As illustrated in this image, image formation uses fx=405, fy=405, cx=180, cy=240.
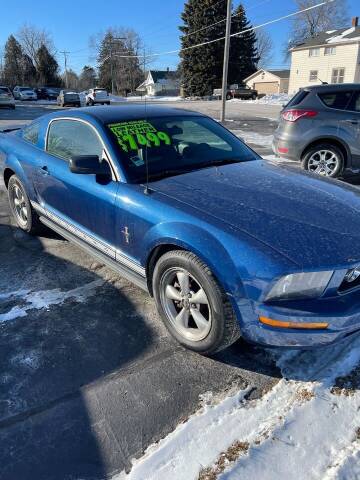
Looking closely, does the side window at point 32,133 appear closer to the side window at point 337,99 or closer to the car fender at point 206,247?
the car fender at point 206,247

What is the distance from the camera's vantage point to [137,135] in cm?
324

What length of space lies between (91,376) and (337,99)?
605 cm

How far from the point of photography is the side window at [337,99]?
21.5ft

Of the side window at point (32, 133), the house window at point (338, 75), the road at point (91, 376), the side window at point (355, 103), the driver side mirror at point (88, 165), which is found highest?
the house window at point (338, 75)

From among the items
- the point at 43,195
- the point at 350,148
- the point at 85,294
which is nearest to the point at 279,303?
the point at 85,294

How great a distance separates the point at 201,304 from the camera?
254 centimetres

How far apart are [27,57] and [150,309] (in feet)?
295

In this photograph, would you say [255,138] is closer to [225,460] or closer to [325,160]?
[325,160]

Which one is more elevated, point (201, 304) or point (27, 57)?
point (27, 57)

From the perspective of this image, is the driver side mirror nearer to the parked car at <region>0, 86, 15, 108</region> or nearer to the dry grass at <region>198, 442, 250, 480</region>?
the dry grass at <region>198, 442, 250, 480</region>

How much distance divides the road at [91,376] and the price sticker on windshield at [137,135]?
1.21 m

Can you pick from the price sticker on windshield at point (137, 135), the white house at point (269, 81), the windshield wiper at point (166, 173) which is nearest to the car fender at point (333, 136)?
the price sticker on windshield at point (137, 135)

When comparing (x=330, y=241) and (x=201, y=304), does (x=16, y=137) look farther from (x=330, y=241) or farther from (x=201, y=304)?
(x=330, y=241)

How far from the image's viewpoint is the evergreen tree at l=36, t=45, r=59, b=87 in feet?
253
